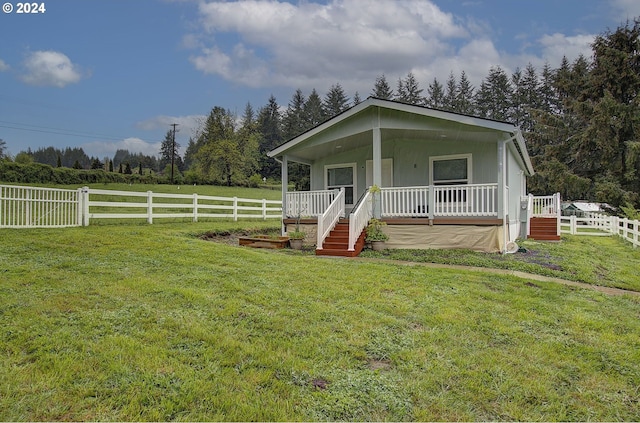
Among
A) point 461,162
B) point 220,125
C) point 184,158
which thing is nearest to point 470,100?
point 220,125

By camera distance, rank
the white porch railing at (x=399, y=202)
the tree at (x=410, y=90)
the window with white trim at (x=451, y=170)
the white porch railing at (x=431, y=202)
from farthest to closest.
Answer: the tree at (x=410, y=90), the window with white trim at (x=451, y=170), the white porch railing at (x=399, y=202), the white porch railing at (x=431, y=202)

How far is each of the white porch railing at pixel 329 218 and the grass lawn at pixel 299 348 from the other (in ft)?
12.6

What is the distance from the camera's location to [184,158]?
84.4m

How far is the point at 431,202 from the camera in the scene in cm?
996

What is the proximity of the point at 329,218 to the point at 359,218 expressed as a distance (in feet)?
3.02

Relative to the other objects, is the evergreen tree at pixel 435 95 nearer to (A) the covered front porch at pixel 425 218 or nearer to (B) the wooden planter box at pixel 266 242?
(A) the covered front porch at pixel 425 218

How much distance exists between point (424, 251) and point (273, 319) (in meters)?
6.57

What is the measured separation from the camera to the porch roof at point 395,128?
9909 mm

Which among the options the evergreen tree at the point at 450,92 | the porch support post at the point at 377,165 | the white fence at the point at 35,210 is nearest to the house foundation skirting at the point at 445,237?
the porch support post at the point at 377,165

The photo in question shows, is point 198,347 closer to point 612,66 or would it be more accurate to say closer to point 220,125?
point 612,66

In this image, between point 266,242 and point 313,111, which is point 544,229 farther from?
point 313,111

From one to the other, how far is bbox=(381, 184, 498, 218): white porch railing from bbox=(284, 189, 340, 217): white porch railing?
190 cm

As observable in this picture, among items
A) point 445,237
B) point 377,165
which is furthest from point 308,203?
point 445,237

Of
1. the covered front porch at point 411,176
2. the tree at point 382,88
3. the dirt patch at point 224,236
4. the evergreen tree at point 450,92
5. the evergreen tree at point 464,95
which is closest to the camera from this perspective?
the covered front porch at point 411,176
